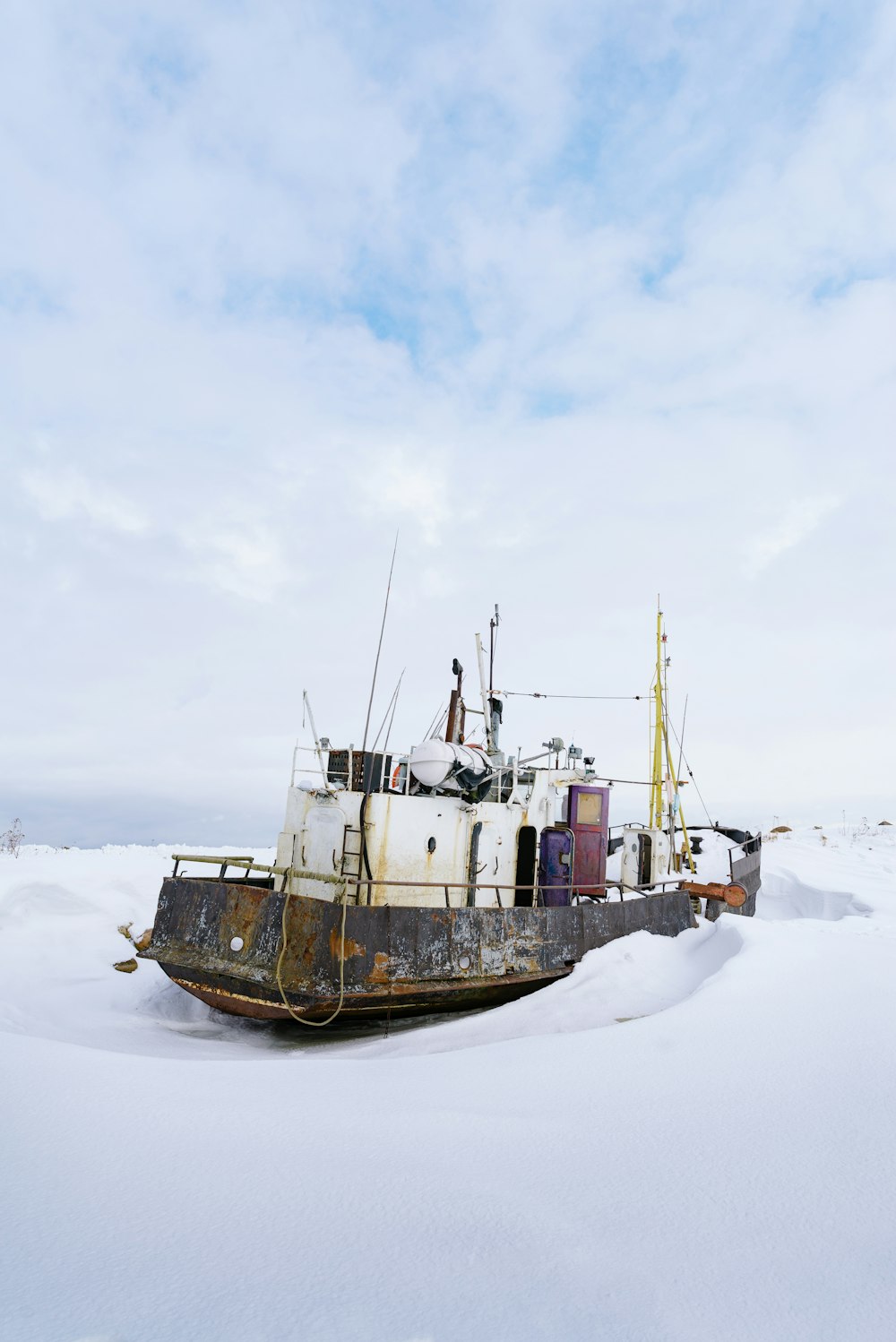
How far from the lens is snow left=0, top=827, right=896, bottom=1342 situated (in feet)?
6.39

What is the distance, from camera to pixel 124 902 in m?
12.9

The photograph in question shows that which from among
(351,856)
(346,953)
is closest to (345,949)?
(346,953)

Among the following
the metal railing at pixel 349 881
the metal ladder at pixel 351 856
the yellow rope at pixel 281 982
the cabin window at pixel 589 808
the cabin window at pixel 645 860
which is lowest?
the yellow rope at pixel 281 982

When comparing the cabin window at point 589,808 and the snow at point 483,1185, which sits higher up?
the cabin window at point 589,808

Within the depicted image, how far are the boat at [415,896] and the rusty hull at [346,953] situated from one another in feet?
0.05

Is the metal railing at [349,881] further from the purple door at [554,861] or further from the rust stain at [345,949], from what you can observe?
the rust stain at [345,949]

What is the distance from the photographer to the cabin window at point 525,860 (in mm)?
11047

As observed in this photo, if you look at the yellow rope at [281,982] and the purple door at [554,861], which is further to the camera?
the purple door at [554,861]

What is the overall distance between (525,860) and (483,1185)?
8.57m

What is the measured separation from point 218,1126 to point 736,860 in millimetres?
14035

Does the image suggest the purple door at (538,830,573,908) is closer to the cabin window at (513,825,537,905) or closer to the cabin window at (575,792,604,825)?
the cabin window at (513,825,537,905)

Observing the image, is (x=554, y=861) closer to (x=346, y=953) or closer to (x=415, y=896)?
(x=415, y=896)

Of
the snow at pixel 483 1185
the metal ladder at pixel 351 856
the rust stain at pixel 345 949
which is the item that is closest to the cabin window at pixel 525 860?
the metal ladder at pixel 351 856

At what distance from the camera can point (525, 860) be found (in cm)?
1111
